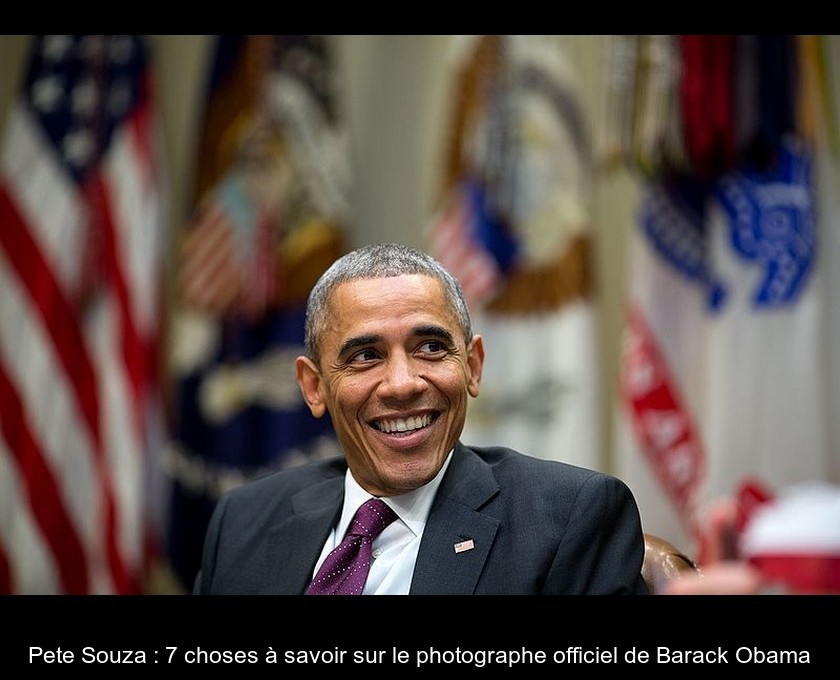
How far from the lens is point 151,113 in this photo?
4.47 meters

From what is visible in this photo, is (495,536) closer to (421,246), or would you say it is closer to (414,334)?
(414,334)

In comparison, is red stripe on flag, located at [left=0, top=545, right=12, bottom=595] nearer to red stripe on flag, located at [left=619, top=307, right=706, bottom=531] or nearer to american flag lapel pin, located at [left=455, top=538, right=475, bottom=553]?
red stripe on flag, located at [left=619, top=307, right=706, bottom=531]

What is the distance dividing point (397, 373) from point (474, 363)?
0.19m

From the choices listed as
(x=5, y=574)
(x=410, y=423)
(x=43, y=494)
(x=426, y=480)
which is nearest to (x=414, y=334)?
(x=410, y=423)

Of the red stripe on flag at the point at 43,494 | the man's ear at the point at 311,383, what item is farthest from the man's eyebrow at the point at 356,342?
the red stripe on flag at the point at 43,494

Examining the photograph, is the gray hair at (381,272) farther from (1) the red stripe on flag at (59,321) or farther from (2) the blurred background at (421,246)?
(1) the red stripe on flag at (59,321)

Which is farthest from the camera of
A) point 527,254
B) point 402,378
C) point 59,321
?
point 59,321

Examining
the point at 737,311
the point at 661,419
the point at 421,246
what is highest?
the point at 421,246

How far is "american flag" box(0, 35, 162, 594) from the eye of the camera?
13.7 feet

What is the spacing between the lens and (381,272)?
1884 millimetres

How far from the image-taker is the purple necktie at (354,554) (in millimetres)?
1924

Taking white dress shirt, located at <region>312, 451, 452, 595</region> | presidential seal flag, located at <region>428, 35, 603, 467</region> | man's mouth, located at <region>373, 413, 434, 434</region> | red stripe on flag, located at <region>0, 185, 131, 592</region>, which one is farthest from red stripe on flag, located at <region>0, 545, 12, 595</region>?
man's mouth, located at <region>373, 413, 434, 434</region>
